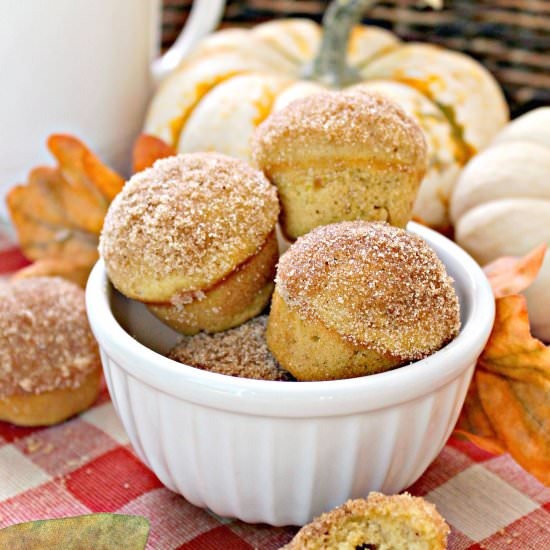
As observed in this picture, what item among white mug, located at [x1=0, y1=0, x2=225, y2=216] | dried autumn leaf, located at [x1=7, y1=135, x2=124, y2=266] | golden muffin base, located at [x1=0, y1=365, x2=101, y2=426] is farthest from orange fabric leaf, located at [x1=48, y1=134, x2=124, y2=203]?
golden muffin base, located at [x1=0, y1=365, x2=101, y2=426]

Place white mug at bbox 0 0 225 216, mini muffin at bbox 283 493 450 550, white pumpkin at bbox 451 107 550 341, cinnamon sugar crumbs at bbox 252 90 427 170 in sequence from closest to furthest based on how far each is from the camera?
1. mini muffin at bbox 283 493 450 550
2. cinnamon sugar crumbs at bbox 252 90 427 170
3. white pumpkin at bbox 451 107 550 341
4. white mug at bbox 0 0 225 216

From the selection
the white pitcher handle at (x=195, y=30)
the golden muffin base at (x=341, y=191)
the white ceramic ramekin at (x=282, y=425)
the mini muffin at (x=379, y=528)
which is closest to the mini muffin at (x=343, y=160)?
the golden muffin base at (x=341, y=191)

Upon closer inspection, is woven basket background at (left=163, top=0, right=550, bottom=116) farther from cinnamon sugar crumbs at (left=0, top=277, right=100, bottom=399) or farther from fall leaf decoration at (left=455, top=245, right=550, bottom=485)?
cinnamon sugar crumbs at (left=0, top=277, right=100, bottom=399)

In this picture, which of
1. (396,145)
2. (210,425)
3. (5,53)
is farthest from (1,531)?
(5,53)

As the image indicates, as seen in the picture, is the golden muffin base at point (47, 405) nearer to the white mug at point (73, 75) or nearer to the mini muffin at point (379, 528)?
the mini muffin at point (379, 528)

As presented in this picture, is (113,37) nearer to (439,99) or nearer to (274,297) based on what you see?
(439,99)

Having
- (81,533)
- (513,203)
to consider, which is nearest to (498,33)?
(513,203)

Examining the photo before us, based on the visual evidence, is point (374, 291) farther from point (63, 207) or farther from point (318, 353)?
point (63, 207)
